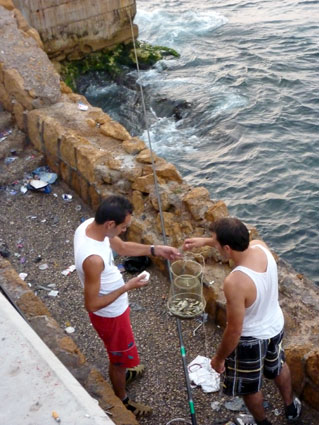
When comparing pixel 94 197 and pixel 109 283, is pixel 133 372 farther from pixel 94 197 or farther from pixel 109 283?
pixel 94 197

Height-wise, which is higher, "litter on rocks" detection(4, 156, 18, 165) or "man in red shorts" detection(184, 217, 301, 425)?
"man in red shorts" detection(184, 217, 301, 425)

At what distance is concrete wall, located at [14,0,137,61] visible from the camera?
552 inches

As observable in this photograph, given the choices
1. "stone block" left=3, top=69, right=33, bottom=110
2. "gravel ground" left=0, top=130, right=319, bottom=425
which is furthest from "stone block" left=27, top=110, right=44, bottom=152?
"gravel ground" left=0, top=130, right=319, bottom=425

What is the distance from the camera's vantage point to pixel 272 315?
3723 mm

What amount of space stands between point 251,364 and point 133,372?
121 centimetres

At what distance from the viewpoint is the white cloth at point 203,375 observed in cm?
455

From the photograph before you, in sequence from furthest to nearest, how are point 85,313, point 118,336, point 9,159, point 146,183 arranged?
point 9,159
point 146,183
point 85,313
point 118,336

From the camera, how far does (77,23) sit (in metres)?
14.9

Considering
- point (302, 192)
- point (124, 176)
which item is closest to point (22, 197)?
point (124, 176)

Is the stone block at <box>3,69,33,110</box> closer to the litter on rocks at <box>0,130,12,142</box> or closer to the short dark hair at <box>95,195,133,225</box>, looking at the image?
the litter on rocks at <box>0,130,12,142</box>

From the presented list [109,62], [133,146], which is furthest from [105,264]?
[109,62]

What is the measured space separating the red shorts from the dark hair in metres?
0.98

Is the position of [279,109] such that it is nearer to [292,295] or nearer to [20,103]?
[20,103]

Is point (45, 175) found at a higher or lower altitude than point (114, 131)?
lower
